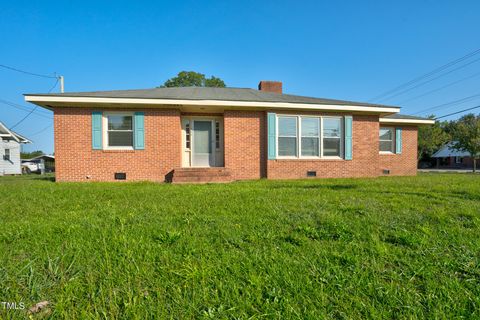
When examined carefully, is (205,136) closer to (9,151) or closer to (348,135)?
(348,135)

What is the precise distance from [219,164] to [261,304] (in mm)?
8307

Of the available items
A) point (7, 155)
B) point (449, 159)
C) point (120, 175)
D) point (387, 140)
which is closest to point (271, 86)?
point (387, 140)

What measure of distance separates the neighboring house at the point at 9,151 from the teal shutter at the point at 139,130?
18.5 meters

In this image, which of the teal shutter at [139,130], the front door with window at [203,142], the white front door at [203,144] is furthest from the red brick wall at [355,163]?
the teal shutter at [139,130]

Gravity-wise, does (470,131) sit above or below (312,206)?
above

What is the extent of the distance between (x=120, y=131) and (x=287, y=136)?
6.55 meters

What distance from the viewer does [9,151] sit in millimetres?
19859

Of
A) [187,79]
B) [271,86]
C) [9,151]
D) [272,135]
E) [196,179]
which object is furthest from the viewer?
[187,79]

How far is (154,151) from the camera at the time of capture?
8.59 meters

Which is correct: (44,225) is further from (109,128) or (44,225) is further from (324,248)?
(109,128)

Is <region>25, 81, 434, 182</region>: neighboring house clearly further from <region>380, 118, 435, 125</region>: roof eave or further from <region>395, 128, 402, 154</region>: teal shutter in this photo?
<region>395, 128, 402, 154</region>: teal shutter

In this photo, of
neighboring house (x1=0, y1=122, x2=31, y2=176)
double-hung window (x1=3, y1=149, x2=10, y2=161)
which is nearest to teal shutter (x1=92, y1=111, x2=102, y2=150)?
neighboring house (x1=0, y1=122, x2=31, y2=176)

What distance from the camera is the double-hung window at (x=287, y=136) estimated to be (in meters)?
9.34

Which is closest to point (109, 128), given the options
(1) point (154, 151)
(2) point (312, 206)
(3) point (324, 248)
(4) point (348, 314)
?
(1) point (154, 151)
